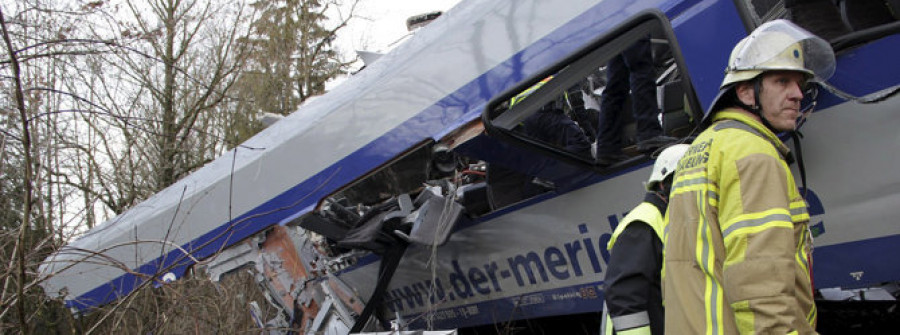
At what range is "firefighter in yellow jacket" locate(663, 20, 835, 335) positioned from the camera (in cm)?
166

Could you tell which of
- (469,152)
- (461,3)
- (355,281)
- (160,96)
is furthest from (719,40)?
(160,96)

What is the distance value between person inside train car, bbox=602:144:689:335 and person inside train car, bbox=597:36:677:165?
39.0 inches

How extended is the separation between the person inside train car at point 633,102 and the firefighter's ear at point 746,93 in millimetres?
1251

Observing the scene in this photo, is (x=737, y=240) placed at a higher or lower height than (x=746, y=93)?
lower

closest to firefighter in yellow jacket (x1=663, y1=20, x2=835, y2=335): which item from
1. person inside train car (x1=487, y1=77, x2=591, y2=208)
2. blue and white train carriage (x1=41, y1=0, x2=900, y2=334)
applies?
blue and white train carriage (x1=41, y1=0, x2=900, y2=334)

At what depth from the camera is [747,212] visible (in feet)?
5.72

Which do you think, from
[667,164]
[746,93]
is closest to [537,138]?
[667,164]

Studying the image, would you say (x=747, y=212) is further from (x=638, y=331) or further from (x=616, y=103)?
(x=616, y=103)

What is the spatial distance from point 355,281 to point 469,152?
2.24 m

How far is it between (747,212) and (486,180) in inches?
102

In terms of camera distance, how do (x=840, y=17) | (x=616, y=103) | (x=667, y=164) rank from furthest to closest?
1. (x=616, y=103)
2. (x=840, y=17)
3. (x=667, y=164)

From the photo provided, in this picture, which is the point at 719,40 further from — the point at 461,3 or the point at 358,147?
the point at 358,147

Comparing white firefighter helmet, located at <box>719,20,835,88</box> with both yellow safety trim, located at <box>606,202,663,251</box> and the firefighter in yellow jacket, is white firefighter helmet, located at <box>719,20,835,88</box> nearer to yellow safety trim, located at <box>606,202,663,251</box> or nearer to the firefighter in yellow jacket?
the firefighter in yellow jacket

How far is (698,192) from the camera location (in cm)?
193
